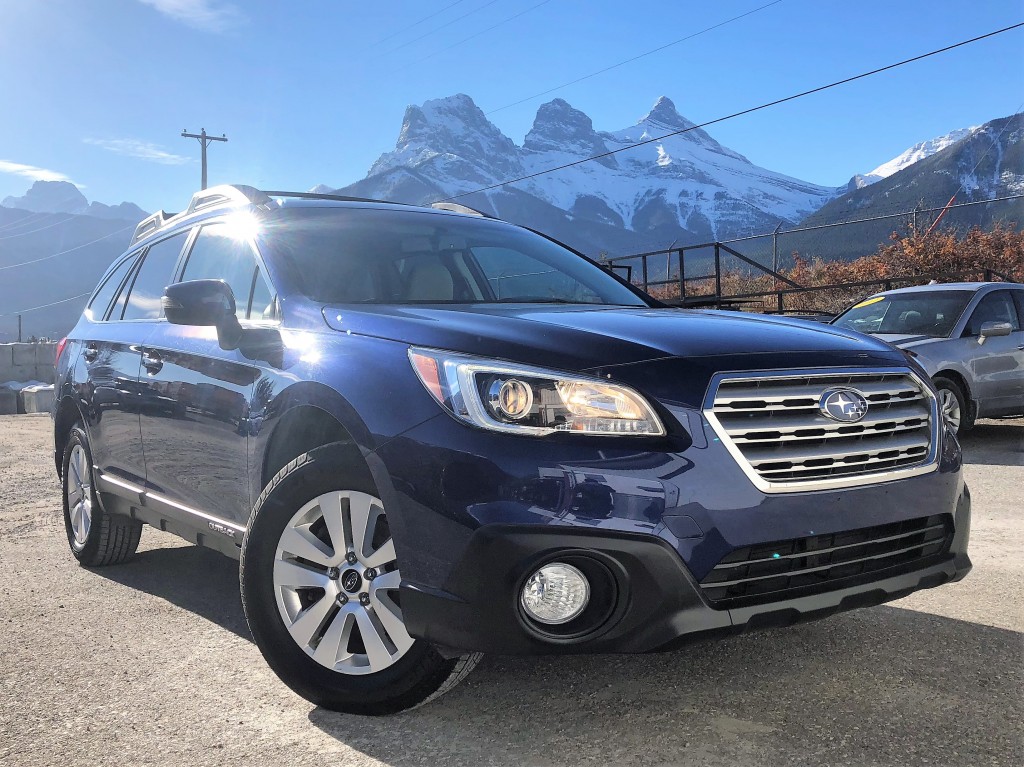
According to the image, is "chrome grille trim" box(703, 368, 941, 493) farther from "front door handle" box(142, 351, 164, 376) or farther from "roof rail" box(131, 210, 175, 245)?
"roof rail" box(131, 210, 175, 245)

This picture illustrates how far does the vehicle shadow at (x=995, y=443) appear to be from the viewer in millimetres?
7802

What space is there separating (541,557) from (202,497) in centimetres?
175

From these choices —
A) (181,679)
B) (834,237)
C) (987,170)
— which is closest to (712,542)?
(181,679)

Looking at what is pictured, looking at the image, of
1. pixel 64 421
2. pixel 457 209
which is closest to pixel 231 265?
pixel 457 209

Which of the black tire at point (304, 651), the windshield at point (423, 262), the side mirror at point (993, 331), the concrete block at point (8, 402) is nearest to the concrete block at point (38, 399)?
the concrete block at point (8, 402)

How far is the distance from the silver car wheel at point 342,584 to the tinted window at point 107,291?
9.24 feet

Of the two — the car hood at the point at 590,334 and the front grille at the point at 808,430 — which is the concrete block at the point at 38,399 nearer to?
the car hood at the point at 590,334

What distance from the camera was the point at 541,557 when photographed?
7.61 feet

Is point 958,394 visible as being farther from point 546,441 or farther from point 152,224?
point 546,441

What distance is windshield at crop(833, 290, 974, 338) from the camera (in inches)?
363

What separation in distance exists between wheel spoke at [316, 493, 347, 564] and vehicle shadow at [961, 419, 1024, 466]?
6504 mm

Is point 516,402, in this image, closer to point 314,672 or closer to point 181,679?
point 314,672

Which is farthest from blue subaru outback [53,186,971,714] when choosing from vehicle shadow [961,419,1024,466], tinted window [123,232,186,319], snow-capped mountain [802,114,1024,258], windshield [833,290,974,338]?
snow-capped mountain [802,114,1024,258]

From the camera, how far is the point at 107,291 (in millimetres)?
5195
